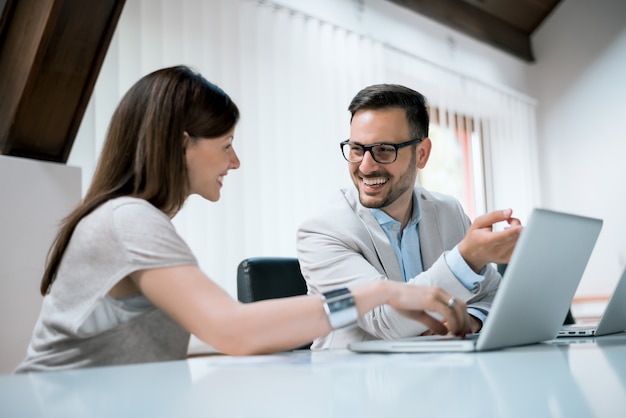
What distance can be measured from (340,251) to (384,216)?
0.23 metres

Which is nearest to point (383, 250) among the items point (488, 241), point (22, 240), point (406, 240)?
point (406, 240)

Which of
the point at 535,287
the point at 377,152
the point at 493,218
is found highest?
the point at 377,152

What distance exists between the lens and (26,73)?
2.12 metres

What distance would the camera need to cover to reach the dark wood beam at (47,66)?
83.2 inches

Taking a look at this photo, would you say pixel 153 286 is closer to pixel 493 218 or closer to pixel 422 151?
pixel 493 218

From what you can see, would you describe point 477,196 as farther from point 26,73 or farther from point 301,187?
point 26,73

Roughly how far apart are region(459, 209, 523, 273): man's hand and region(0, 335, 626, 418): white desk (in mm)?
394

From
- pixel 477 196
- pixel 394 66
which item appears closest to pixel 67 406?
pixel 394 66

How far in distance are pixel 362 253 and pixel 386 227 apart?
6.8 inches

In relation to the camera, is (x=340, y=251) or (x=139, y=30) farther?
(x=139, y=30)

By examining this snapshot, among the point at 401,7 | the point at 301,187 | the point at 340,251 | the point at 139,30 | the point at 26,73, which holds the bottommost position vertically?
the point at 340,251

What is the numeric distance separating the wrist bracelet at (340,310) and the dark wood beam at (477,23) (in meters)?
3.29

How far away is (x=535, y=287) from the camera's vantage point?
3.27 ft

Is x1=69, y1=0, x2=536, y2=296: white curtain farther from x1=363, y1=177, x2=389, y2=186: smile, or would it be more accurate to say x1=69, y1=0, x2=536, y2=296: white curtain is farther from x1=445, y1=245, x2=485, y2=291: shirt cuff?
x1=445, y1=245, x2=485, y2=291: shirt cuff
